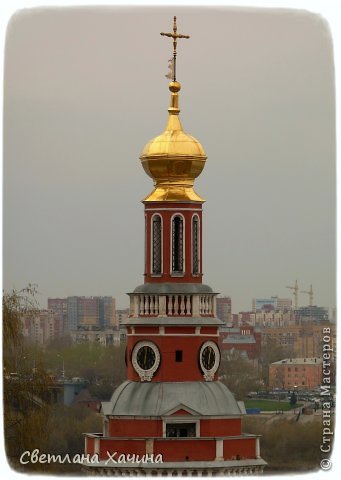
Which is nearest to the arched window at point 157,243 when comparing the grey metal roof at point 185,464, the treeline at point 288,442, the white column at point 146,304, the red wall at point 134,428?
the white column at point 146,304

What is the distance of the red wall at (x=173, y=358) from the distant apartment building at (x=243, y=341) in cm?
57

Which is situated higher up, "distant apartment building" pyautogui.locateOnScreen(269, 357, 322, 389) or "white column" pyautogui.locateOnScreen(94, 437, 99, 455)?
"distant apartment building" pyautogui.locateOnScreen(269, 357, 322, 389)

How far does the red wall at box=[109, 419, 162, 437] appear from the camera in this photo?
176 ft

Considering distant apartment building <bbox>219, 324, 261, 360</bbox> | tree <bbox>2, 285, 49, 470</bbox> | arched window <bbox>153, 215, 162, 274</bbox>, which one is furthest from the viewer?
distant apartment building <bbox>219, 324, 261, 360</bbox>

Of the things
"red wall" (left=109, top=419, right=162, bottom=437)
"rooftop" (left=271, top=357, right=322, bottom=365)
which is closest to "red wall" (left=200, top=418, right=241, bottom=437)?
"red wall" (left=109, top=419, right=162, bottom=437)

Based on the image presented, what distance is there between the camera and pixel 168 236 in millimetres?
54250

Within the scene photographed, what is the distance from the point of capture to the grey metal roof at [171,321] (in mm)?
54125

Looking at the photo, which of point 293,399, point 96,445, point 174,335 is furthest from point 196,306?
point 96,445

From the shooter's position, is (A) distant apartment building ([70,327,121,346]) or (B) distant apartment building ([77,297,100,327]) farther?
(A) distant apartment building ([70,327,121,346])

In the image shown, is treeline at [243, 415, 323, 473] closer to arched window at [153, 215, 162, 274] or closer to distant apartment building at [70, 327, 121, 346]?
distant apartment building at [70, 327, 121, 346]

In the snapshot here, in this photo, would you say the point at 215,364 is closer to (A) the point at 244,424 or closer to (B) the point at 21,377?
(A) the point at 244,424

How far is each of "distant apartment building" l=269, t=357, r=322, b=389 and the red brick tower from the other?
32.1 inches

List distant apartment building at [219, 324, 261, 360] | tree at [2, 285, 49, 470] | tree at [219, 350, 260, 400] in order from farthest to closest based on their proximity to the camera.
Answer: tree at [219, 350, 260, 400], distant apartment building at [219, 324, 261, 360], tree at [2, 285, 49, 470]

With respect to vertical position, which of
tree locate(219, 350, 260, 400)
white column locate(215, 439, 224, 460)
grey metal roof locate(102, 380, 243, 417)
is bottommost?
white column locate(215, 439, 224, 460)
